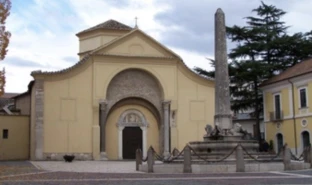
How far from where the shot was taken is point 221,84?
21891mm

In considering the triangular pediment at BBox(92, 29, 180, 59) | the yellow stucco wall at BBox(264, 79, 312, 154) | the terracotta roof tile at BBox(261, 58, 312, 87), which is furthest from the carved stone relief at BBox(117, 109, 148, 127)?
the terracotta roof tile at BBox(261, 58, 312, 87)

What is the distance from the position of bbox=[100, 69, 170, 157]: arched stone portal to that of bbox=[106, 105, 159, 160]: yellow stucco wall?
1.61 feet

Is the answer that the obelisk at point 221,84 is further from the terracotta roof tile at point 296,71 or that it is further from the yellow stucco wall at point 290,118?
the yellow stucco wall at point 290,118

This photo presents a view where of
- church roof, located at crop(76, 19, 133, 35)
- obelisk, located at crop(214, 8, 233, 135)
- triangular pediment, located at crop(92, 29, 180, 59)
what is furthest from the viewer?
church roof, located at crop(76, 19, 133, 35)

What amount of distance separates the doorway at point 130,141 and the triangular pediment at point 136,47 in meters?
5.87

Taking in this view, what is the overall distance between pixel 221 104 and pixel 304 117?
1744 cm

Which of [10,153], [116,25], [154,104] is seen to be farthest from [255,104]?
[10,153]

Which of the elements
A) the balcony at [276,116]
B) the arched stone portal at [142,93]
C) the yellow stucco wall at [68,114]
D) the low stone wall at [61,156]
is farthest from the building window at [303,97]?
the low stone wall at [61,156]

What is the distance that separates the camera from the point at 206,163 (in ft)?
64.5

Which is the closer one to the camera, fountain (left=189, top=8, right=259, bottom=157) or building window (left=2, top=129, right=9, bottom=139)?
fountain (left=189, top=8, right=259, bottom=157)

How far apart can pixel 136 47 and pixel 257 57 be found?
14.0m

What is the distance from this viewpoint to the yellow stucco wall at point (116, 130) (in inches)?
1410

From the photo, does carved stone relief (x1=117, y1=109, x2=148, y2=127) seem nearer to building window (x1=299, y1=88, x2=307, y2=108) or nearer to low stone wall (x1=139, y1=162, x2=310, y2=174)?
building window (x1=299, y1=88, x2=307, y2=108)

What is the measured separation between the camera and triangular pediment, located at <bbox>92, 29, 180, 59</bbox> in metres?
35.7
